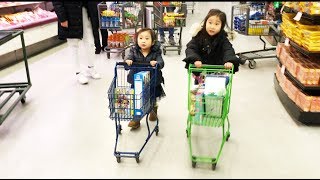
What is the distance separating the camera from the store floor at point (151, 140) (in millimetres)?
2768

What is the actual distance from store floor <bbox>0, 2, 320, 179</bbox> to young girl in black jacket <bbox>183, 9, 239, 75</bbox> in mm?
808

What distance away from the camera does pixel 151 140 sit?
325cm

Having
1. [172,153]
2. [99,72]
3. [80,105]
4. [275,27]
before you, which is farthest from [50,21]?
[172,153]

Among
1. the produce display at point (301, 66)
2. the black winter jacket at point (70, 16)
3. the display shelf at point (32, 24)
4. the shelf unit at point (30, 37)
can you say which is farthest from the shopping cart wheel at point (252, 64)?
the display shelf at point (32, 24)

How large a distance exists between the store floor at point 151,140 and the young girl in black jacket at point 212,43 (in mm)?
808

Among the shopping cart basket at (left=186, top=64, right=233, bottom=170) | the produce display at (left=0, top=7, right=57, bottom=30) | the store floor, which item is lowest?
the store floor

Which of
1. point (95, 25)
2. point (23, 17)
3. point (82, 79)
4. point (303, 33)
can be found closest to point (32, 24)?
point (23, 17)

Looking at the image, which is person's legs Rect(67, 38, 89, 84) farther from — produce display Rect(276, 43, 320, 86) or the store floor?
produce display Rect(276, 43, 320, 86)

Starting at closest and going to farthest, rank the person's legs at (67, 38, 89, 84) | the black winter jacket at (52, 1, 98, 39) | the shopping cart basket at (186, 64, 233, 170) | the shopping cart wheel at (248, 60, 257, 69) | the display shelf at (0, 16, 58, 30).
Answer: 1. the shopping cart basket at (186, 64, 233, 170)
2. the black winter jacket at (52, 1, 98, 39)
3. the person's legs at (67, 38, 89, 84)
4. the shopping cart wheel at (248, 60, 257, 69)
5. the display shelf at (0, 16, 58, 30)

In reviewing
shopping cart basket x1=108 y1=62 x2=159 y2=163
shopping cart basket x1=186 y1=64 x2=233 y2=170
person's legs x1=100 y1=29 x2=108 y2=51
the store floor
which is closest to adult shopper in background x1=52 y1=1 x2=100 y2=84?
the store floor

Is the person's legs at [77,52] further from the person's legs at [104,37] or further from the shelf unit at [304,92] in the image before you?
the shelf unit at [304,92]

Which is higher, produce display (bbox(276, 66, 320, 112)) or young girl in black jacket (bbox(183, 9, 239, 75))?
young girl in black jacket (bbox(183, 9, 239, 75))

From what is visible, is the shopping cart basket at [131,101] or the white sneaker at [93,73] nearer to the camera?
the shopping cart basket at [131,101]

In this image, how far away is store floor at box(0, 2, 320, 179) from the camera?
2.77 m
